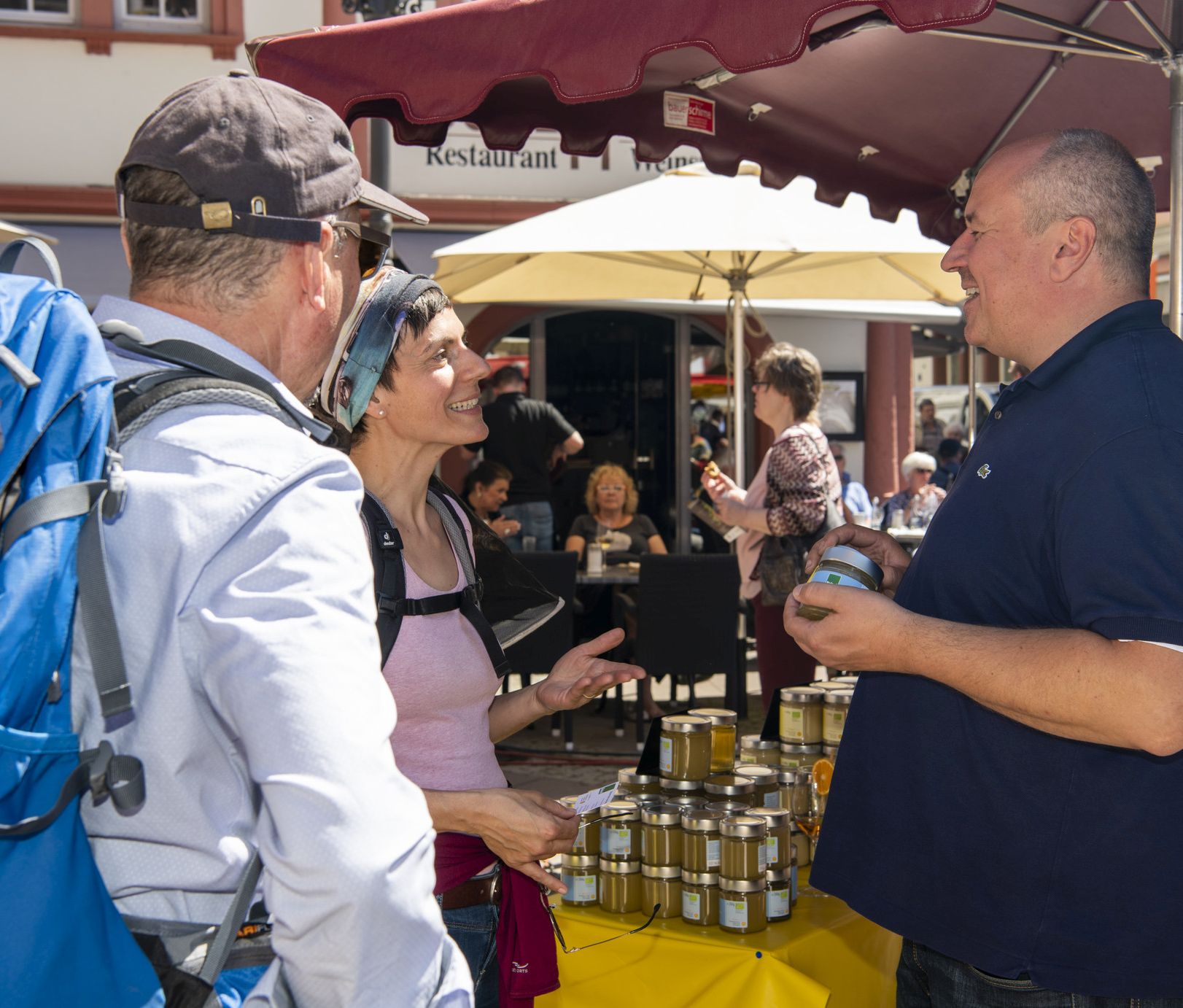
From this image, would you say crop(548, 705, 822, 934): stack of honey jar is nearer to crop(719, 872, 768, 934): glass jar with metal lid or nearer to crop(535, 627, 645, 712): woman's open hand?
crop(719, 872, 768, 934): glass jar with metal lid

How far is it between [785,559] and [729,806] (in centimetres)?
317

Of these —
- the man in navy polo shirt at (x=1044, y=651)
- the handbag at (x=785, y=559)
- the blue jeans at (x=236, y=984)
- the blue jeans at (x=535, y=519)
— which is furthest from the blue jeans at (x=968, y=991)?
the blue jeans at (x=535, y=519)

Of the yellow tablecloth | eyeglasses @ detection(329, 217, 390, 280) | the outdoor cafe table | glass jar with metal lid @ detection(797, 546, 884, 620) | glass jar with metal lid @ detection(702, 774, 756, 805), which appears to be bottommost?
the yellow tablecloth

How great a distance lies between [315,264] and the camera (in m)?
1.37

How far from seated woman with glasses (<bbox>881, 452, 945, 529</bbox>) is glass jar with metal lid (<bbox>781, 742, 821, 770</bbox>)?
692 centimetres

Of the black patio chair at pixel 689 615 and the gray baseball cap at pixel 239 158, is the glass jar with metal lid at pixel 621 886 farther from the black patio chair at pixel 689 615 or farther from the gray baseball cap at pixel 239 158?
the black patio chair at pixel 689 615

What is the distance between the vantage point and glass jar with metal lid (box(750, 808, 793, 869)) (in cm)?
258

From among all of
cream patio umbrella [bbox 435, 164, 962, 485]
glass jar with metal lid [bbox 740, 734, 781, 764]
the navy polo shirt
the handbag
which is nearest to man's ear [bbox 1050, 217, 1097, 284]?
the navy polo shirt

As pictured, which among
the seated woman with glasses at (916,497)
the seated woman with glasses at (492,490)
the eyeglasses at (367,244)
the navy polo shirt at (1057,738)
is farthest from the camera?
the seated woman with glasses at (916,497)

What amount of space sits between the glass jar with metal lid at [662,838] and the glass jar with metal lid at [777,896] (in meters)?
0.22

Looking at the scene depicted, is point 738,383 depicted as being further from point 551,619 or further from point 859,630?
point 859,630

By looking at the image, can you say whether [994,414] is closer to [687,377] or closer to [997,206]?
[997,206]

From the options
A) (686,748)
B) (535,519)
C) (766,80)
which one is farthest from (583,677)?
(535,519)

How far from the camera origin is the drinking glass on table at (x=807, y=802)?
301 cm
